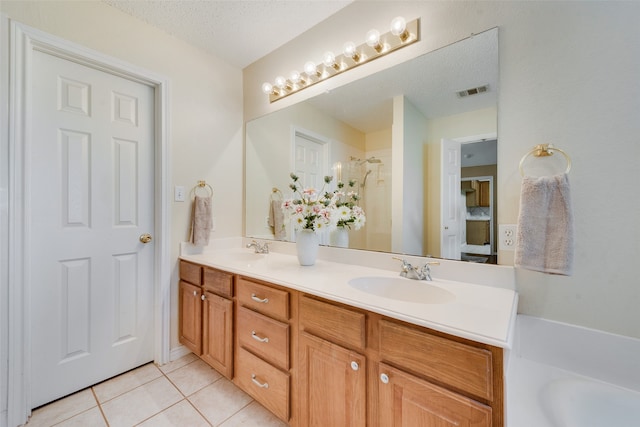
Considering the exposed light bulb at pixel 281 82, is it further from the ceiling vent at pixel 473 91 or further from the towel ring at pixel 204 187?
the ceiling vent at pixel 473 91

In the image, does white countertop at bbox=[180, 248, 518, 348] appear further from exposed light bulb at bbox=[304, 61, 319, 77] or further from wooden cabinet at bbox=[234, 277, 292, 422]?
exposed light bulb at bbox=[304, 61, 319, 77]

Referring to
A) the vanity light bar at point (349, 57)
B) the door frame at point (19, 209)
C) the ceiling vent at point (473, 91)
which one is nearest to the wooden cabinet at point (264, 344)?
the door frame at point (19, 209)

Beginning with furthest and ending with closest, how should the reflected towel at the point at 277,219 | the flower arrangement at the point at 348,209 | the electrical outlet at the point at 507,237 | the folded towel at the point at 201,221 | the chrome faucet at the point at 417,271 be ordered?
1. the reflected towel at the point at 277,219
2. the folded towel at the point at 201,221
3. the flower arrangement at the point at 348,209
4. the chrome faucet at the point at 417,271
5. the electrical outlet at the point at 507,237

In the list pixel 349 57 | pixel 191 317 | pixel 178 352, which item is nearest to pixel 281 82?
pixel 349 57

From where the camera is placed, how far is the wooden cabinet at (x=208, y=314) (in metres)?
1.45

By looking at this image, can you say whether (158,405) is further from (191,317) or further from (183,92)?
(183,92)

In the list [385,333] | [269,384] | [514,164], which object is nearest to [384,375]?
[385,333]

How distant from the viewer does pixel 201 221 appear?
6.23 ft

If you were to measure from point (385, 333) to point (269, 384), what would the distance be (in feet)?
2.43

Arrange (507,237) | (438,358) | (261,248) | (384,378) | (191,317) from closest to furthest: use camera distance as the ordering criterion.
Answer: (438,358)
(384,378)
(507,237)
(191,317)
(261,248)

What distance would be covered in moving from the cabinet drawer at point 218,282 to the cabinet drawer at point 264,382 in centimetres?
34

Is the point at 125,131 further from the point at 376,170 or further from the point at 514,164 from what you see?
the point at 514,164

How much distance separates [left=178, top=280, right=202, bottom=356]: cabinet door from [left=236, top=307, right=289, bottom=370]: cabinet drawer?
18.2 inches

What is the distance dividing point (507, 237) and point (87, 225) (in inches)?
92.1
